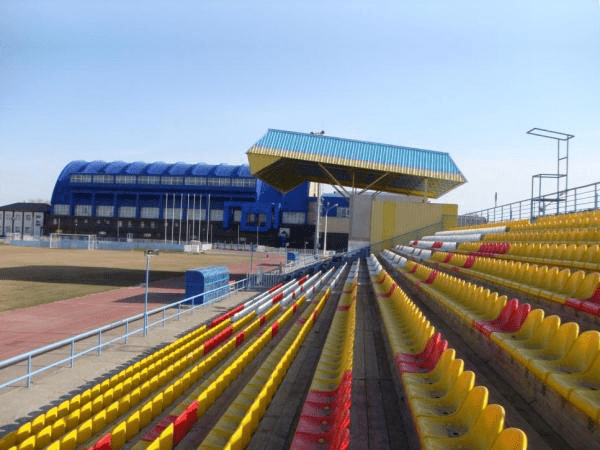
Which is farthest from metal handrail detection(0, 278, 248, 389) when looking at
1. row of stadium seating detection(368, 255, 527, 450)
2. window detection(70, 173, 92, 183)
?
window detection(70, 173, 92, 183)

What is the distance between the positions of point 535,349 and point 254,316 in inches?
433

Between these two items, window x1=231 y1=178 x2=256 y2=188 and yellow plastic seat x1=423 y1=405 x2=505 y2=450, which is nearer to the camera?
yellow plastic seat x1=423 y1=405 x2=505 y2=450

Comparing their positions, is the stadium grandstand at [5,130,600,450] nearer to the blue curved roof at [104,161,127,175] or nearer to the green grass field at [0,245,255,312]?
the green grass field at [0,245,255,312]

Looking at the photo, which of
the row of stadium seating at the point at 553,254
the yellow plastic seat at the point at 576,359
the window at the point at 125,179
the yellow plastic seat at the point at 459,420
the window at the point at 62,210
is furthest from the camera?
the window at the point at 62,210

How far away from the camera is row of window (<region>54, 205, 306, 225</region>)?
78188 millimetres

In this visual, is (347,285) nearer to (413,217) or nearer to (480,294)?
(480,294)

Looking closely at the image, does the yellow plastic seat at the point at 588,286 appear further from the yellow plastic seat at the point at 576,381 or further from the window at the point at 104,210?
the window at the point at 104,210

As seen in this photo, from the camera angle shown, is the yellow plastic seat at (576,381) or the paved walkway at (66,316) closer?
the yellow plastic seat at (576,381)

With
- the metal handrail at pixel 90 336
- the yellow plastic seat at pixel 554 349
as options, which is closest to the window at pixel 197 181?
the metal handrail at pixel 90 336

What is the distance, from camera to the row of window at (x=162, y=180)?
78625mm

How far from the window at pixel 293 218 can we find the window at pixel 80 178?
33.1 meters

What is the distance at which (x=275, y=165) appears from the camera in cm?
3011

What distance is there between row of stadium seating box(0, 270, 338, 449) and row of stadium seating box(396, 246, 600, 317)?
19.4 ft

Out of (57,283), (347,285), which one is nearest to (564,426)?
(347,285)
